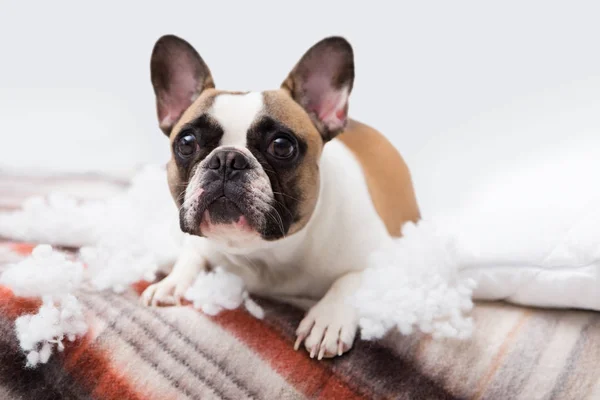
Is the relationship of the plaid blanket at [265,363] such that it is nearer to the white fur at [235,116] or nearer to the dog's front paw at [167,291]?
the dog's front paw at [167,291]

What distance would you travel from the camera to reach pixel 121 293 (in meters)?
1.33

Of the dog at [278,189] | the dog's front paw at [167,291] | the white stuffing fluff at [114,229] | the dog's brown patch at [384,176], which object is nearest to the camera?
the dog at [278,189]

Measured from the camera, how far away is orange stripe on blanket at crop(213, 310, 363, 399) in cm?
113

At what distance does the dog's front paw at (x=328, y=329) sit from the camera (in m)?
1.17

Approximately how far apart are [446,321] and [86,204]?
1178mm

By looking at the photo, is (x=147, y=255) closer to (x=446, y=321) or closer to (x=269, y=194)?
(x=269, y=194)

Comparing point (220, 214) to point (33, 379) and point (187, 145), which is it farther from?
point (33, 379)

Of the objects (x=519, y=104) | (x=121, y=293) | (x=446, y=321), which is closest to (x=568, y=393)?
(x=446, y=321)

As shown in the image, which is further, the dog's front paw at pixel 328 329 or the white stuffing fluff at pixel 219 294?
the white stuffing fluff at pixel 219 294

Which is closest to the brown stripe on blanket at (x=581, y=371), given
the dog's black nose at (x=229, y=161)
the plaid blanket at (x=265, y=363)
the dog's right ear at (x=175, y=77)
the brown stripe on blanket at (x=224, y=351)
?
the plaid blanket at (x=265, y=363)

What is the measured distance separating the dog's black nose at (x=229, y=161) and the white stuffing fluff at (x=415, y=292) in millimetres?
360

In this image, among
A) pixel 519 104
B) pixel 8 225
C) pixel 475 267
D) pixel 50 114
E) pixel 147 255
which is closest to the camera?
pixel 475 267

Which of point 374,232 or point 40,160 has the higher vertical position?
point 374,232

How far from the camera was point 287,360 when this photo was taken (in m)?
1.17
